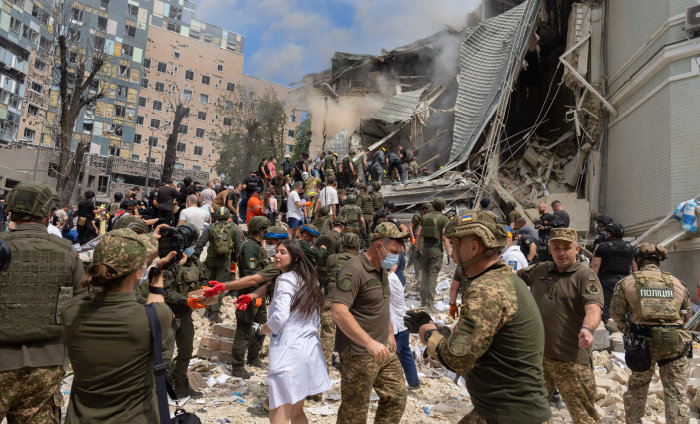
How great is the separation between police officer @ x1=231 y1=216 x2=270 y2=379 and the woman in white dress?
208cm

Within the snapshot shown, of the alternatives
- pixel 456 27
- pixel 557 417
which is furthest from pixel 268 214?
pixel 456 27

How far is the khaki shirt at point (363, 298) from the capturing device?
344 cm

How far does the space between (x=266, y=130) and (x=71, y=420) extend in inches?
1690

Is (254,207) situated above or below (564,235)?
above

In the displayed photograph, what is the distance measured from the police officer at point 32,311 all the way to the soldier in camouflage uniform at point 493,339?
2177mm

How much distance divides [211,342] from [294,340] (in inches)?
136

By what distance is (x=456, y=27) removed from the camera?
73.9 ft

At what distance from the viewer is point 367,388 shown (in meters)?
3.43

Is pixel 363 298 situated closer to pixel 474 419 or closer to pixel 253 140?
pixel 474 419

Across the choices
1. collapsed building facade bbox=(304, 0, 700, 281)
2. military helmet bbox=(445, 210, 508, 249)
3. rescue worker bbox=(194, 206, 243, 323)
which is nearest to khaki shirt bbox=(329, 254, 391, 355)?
military helmet bbox=(445, 210, 508, 249)

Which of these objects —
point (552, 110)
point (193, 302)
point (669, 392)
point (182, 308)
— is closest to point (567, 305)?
point (669, 392)

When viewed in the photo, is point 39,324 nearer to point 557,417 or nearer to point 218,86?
point 557,417

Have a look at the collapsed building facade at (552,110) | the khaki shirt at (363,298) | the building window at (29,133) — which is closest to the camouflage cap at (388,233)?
the khaki shirt at (363,298)

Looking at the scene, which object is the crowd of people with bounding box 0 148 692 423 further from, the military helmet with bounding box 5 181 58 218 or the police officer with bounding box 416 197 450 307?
the police officer with bounding box 416 197 450 307
